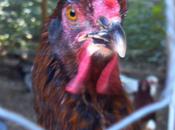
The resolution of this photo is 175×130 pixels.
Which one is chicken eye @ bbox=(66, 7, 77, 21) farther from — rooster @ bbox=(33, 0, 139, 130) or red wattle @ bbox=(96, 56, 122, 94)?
red wattle @ bbox=(96, 56, 122, 94)

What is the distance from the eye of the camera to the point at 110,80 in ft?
4.37

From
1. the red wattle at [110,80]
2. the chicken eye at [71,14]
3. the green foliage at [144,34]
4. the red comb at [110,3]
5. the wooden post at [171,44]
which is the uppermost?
the wooden post at [171,44]

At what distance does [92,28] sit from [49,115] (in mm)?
342

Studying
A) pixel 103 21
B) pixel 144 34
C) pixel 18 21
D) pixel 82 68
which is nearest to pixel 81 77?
pixel 82 68

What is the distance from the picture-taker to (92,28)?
49.7 inches

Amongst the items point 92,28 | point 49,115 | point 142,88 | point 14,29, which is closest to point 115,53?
point 92,28

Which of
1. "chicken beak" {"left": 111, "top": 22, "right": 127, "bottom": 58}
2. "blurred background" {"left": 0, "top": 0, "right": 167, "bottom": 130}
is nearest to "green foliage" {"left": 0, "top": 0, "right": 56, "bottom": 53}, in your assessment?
"blurred background" {"left": 0, "top": 0, "right": 167, "bottom": 130}

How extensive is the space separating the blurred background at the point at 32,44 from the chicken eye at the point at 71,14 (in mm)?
1404

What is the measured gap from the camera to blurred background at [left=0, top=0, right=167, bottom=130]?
3014 mm

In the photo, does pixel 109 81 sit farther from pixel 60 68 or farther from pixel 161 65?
pixel 161 65

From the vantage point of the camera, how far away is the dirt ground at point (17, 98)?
3.45m

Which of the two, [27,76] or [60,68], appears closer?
[60,68]

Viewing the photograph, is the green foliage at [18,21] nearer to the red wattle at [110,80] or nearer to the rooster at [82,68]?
the rooster at [82,68]

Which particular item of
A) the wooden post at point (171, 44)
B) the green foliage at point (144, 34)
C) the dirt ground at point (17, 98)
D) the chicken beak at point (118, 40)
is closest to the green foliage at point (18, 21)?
the dirt ground at point (17, 98)
